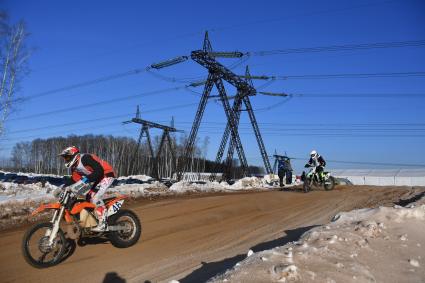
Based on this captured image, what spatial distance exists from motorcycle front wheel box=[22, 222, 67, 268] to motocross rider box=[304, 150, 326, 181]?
15.5 meters

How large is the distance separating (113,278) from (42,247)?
4.90ft

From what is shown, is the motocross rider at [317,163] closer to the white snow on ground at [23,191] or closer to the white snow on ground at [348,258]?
the white snow on ground at [23,191]

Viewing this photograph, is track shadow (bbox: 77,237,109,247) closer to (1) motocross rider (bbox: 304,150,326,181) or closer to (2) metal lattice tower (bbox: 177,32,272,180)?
(1) motocross rider (bbox: 304,150,326,181)

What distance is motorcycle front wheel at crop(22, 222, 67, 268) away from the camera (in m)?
6.55

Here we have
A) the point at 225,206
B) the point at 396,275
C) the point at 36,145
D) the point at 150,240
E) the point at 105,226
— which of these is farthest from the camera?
the point at 36,145

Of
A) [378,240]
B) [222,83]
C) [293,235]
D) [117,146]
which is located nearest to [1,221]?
[293,235]

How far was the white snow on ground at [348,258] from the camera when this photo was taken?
4.26 m

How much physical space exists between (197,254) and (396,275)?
3.63m

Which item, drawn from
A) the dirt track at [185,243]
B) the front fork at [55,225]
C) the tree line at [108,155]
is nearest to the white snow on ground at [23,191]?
the dirt track at [185,243]

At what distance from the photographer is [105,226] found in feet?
24.5

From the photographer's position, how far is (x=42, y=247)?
666 cm

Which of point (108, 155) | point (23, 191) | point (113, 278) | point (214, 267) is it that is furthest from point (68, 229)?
point (108, 155)

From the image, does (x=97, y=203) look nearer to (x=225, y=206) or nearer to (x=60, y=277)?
(x=60, y=277)

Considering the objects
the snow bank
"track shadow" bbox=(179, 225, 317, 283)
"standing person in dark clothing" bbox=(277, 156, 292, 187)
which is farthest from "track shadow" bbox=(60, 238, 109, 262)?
"standing person in dark clothing" bbox=(277, 156, 292, 187)
